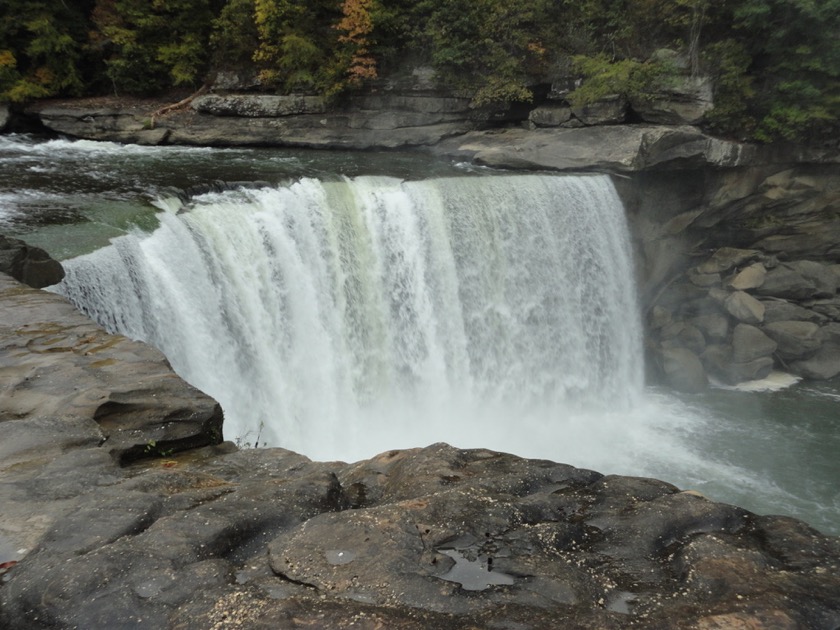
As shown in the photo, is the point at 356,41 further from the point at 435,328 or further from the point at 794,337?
the point at 794,337

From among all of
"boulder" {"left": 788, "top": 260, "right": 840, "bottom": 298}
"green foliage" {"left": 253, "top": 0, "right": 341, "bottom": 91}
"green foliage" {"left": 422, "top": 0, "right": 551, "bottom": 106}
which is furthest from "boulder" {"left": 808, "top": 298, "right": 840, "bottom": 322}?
"green foliage" {"left": 253, "top": 0, "right": 341, "bottom": 91}

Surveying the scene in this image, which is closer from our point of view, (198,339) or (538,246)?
(198,339)

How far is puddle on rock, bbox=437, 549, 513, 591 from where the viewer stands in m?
3.22

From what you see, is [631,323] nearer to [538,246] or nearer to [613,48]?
[538,246]

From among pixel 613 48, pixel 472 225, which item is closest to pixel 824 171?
pixel 613 48

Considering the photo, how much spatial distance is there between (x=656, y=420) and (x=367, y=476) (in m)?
11.3

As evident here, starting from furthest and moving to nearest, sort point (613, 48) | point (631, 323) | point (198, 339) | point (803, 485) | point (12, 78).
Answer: point (12, 78) < point (613, 48) < point (631, 323) < point (803, 485) < point (198, 339)

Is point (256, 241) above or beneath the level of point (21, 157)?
beneath

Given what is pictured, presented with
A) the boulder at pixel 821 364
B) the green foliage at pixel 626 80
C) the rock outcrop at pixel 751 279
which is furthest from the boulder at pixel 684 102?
the boulder at pixel 821 364

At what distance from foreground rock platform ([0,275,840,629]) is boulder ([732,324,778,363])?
43.1ft

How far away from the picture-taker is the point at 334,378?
11.3 m

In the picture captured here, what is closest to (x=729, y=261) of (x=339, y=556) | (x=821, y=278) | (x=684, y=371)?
(x=821, y=278)

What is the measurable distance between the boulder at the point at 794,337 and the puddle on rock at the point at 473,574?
50.5 feet

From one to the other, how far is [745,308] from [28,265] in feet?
49.7
